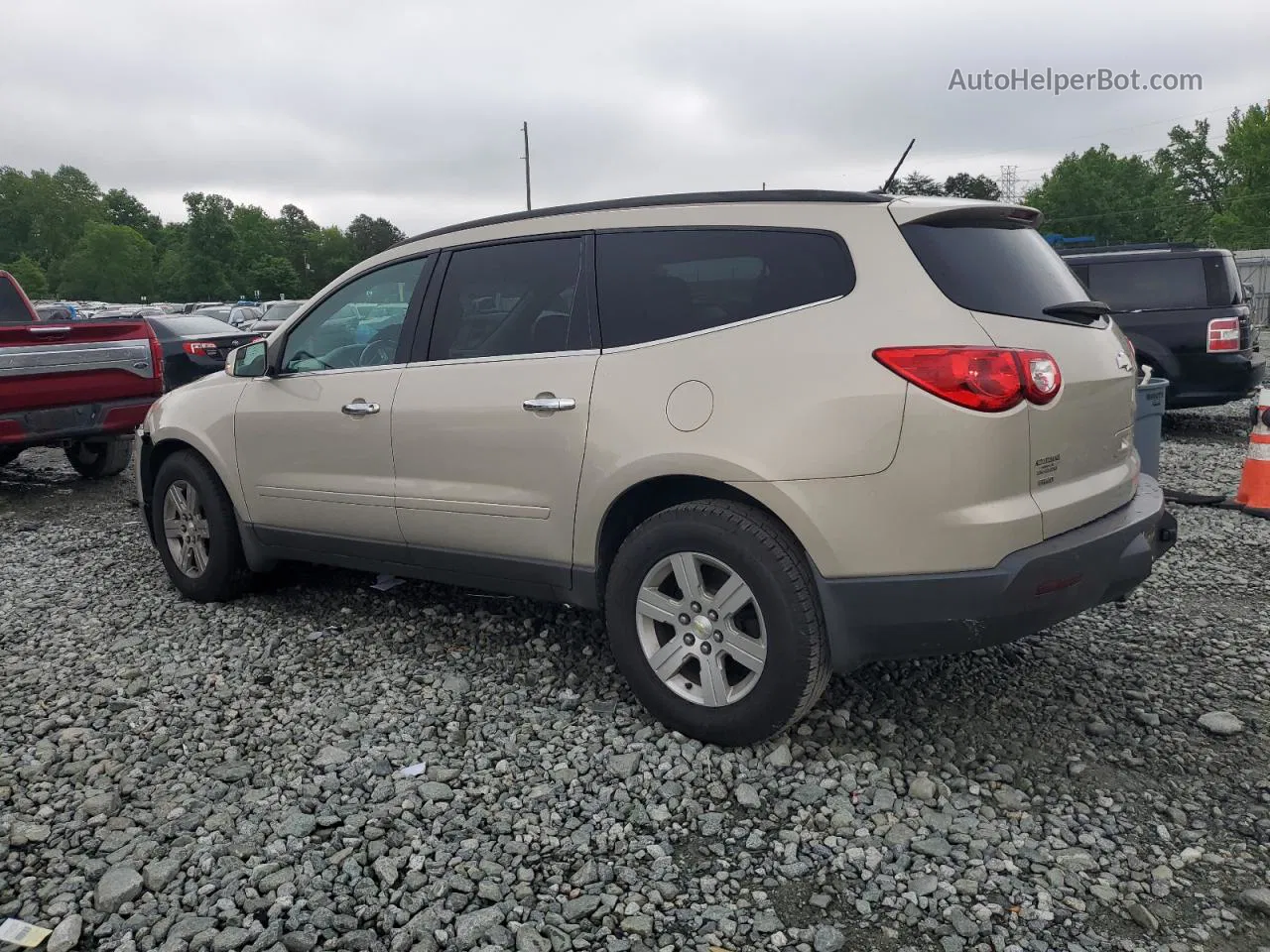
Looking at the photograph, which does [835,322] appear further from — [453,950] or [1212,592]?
[1212,592]

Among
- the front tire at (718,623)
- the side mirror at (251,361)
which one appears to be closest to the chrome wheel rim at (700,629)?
the front tire at (718,623)

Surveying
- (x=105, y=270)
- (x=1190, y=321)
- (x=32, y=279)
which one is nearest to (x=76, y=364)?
(x=1190, y=321)

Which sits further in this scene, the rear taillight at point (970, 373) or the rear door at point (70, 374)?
the rear door at point (70, 374)

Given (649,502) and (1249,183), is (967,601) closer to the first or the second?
(649,502)

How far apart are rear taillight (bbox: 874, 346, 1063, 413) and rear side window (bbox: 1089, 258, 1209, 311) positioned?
7.68m

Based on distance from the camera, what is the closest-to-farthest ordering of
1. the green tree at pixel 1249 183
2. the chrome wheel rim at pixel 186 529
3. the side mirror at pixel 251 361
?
the side mirror at pixel 251 361
the chrome wheel rim at pixel 186 529
the green tree at pixel 1249 183

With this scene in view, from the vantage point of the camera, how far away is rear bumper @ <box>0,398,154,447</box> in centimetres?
775

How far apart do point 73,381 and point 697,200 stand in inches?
261

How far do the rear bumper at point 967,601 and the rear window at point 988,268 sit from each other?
2.49ft

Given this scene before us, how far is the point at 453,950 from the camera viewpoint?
8.03ft

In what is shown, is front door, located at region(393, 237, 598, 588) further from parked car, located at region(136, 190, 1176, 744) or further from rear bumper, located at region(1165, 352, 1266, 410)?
rear bumper, located at region(1165, 352, 1266, 410)

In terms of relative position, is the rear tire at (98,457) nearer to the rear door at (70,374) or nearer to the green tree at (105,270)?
the rear door at (70,374)

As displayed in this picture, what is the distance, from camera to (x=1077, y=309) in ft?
10.9

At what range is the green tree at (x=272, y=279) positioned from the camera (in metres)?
97.2
